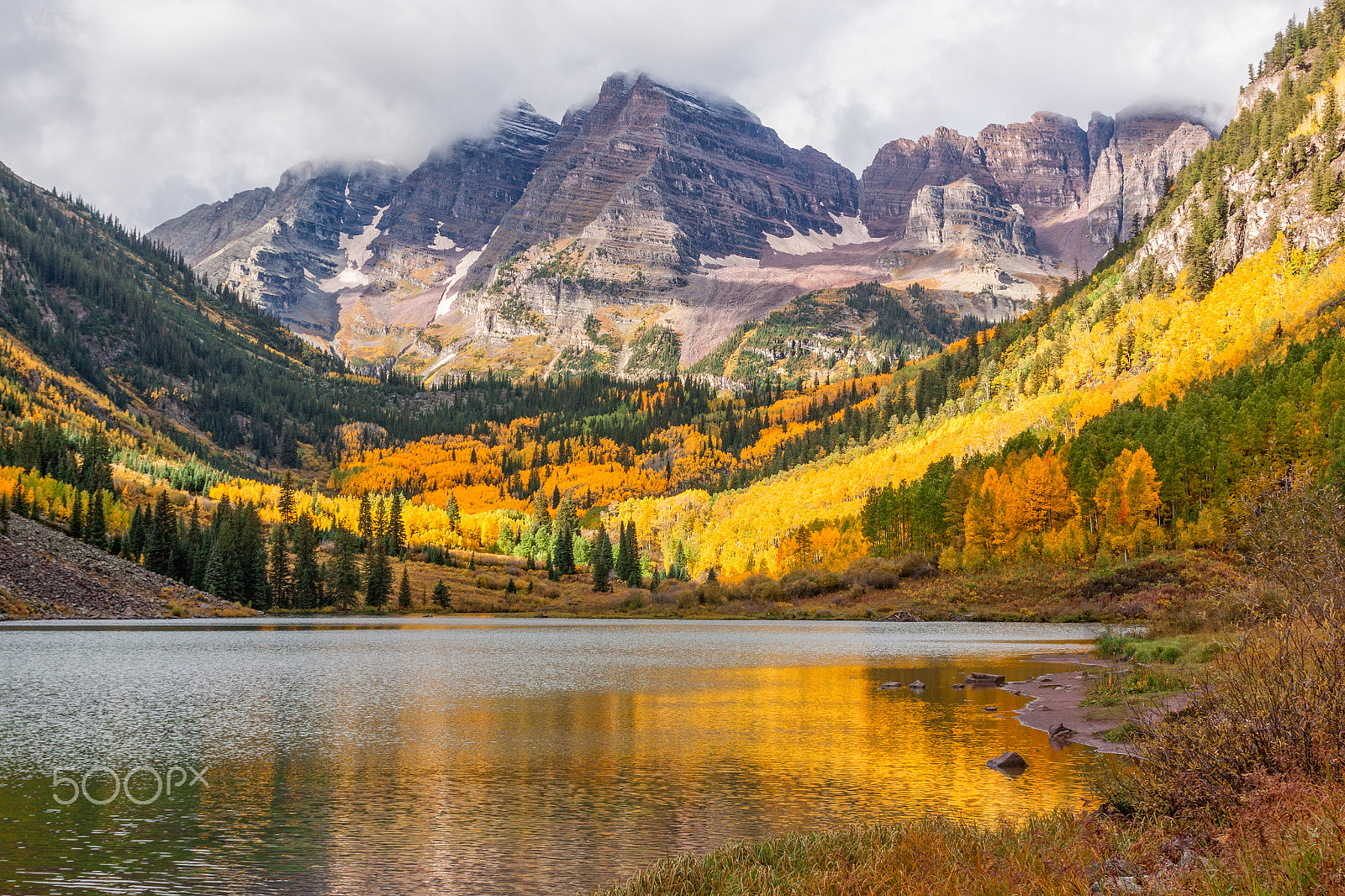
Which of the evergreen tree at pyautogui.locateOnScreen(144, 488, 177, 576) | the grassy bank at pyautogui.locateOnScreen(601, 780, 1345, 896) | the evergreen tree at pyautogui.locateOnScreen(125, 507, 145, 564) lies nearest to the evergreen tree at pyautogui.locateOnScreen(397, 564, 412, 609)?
the evergreen tree at pyautogui.locateOnScreen(144, 488, 177, 576)

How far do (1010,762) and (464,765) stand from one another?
18.3 meters

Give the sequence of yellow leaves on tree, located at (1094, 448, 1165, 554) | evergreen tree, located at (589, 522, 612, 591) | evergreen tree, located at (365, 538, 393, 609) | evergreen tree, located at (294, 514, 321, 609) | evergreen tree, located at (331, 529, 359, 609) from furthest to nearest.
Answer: evergreen tree, located at (589, 522, 612, 591), evergreen tree, located at (365, 538, 393, 609), evergreen tree, located at (331, 529, 359, 609), evergreen tree, located at (294, 514, 321, 609), yellow leaves on tree, located at (1094, 448, 1165, 554)

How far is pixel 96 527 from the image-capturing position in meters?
141

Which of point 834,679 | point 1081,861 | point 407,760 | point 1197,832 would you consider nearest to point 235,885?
point 407,760

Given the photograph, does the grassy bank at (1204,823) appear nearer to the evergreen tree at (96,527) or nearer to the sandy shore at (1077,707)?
the sandy shore at (1077,707)

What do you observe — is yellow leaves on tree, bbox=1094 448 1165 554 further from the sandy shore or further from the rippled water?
the sandy shore

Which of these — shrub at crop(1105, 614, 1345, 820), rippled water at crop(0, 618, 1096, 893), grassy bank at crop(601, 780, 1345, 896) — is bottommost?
rippled water at crop(0, 618, 1096, 893)

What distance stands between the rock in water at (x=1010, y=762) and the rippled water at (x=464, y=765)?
2.27 feet

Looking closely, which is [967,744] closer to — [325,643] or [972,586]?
[325,643]

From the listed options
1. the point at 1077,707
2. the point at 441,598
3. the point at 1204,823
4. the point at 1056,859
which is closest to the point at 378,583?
the point at 441,598

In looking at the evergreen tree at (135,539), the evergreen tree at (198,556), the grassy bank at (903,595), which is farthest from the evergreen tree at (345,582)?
the evergreen tree at (135,539)

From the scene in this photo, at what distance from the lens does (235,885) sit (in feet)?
63.3

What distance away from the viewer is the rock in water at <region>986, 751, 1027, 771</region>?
2906 centimetres

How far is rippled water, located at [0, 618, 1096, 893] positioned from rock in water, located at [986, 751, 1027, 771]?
0.69 m
